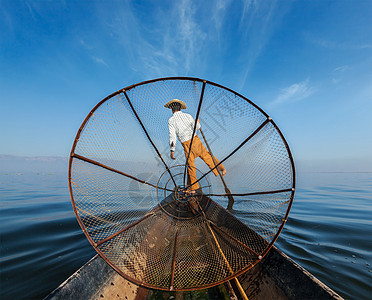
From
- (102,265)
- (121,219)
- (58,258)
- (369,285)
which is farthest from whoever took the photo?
(121,219)

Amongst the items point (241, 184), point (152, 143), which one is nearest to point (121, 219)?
point (152, 143)

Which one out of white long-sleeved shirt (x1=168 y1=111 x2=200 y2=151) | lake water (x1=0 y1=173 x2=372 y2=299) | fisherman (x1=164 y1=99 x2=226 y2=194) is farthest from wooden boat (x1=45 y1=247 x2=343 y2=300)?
white long-sleeved shirt (x1=168 y1=111 x2=200 y2=151)

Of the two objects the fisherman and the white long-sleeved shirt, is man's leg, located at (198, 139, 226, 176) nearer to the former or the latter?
the fisherman

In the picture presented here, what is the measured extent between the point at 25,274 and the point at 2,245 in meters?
1.61

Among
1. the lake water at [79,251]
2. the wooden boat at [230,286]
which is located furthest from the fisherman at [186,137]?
the lake water at [79,251]

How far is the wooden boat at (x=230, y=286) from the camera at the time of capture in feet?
5.04

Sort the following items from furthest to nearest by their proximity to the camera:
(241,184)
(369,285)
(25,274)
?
(241,184), (25,274), (369,285)

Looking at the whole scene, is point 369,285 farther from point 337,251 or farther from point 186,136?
point 186,136

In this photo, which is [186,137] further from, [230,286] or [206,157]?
[230,286]

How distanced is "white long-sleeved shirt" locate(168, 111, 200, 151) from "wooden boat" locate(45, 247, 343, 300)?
2610 millimetres

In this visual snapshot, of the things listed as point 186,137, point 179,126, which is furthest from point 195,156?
point 179,126

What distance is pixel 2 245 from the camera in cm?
338

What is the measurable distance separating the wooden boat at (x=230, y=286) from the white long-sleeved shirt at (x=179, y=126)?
2.61 metres

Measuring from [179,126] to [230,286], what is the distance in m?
3.13
